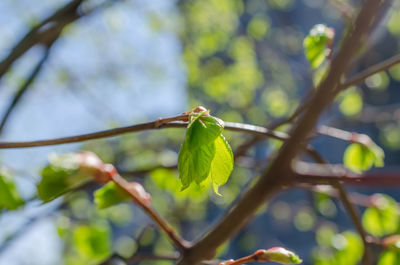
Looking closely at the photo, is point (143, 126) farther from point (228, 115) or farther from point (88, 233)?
point (228, 115)

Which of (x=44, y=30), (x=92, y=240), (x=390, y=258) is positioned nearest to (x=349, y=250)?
(x=390, y=258)

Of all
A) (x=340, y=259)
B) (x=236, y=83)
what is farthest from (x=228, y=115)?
(x=340, y=259)

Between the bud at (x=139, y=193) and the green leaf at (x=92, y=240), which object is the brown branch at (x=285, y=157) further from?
the green leaf at (x=92, y=240)

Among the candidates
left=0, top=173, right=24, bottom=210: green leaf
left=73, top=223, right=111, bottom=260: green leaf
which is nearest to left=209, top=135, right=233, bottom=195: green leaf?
left=0, top=173, right=24, bottom=210: green leaf

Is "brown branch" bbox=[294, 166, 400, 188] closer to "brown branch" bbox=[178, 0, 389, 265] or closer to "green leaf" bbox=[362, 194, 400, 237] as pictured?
"brown branch" bbox=[178, 0, 389, 265]

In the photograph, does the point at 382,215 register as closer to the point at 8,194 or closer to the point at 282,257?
the point at 282,257

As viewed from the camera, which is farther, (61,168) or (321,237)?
(321,237)
